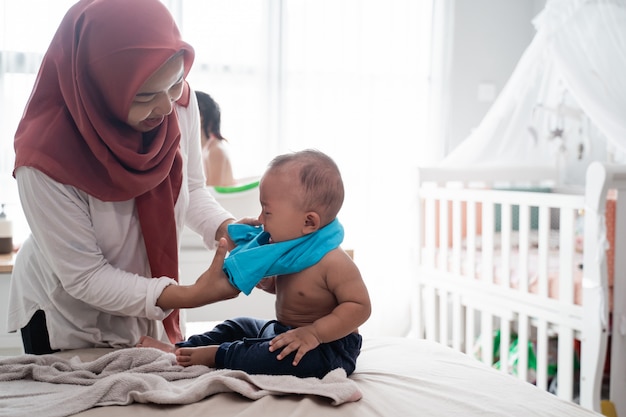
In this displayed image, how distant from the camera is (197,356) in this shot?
3.65ft

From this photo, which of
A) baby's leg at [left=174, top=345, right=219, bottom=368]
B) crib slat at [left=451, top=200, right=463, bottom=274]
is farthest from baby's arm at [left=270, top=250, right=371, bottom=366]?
crib slat at [left=451, top=200, right=463, bottom=274]

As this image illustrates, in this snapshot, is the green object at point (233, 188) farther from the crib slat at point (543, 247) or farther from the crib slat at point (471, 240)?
the crib slat at point (543, 247)

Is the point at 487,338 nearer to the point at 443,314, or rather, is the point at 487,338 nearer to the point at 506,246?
the point at 443,314

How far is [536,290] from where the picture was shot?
2.48 m

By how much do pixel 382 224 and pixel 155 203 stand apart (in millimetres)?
2533

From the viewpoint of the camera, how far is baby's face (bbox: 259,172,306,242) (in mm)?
1146

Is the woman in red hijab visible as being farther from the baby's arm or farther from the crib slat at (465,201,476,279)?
the crib slat at (465,201,476,279)

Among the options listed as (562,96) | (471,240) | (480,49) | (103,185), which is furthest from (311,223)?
(480,49)

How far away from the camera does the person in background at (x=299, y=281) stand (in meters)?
1.06

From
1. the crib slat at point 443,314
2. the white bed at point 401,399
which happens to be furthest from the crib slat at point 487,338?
the white bed at point 401,399

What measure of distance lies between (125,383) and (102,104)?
57cm

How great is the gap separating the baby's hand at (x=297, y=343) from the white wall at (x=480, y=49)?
2943 millimetres

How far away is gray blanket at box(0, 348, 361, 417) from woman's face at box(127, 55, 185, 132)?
0.46 metres

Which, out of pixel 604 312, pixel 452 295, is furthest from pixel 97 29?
pixel 452 295
